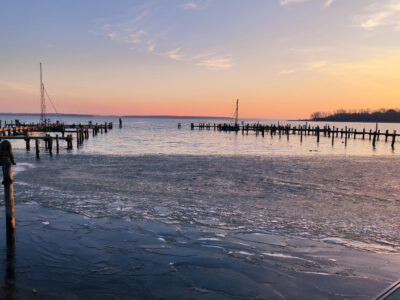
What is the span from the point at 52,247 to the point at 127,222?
2594 mm

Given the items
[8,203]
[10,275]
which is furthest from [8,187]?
[10,275]

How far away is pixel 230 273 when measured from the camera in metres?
6.87

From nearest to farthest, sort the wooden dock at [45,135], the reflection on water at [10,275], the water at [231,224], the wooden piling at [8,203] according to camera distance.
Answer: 1. the reflection on water at [10,275]
2. the water at [231,224]
3. the wooden piling at [8,203]
4. the wooden dock at [45,135]

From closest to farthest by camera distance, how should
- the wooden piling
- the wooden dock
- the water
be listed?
the water → the wooden piling → the wooden dock

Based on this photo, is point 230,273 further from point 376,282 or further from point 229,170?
point 229,170

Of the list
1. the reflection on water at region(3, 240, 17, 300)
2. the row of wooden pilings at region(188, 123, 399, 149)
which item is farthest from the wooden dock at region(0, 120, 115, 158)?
the row of wooden pilings at region(188, 123, 399, 149)

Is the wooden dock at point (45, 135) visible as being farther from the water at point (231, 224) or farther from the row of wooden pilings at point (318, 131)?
the row of wooden pilings at point (318, 131)

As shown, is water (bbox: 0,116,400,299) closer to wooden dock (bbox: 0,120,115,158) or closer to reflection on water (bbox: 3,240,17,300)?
reflection on water (bbox: 3,240,17,300)

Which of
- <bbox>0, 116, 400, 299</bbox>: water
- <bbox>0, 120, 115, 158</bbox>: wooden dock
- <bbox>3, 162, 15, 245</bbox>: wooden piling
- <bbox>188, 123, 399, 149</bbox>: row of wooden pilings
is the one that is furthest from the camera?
<bbox>188, 123, 399, 149</bbox>: row of wooden pilings

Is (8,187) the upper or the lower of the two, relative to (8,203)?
upper

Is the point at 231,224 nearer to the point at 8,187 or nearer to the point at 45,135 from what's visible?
the point at 8,187

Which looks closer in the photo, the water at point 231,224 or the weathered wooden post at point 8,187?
the water at point 231,224

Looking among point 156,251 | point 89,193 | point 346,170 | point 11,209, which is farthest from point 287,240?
point 346,170

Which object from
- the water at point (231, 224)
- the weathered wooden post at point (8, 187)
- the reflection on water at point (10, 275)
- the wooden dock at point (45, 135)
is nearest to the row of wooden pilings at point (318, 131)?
the wooden dock at point (45, 135)
